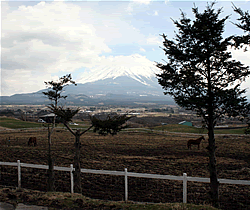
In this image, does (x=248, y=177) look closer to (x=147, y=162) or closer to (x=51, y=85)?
(x=147, y=162)

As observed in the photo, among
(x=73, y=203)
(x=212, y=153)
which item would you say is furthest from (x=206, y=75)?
(x=73, y=203)

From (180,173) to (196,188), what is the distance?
220cm

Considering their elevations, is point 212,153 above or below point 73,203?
above

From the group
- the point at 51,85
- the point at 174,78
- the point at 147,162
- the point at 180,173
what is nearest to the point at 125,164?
the point at 147,162

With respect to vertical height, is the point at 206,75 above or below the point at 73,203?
above

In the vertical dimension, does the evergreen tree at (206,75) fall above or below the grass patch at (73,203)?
above

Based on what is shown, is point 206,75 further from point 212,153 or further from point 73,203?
point 73,203

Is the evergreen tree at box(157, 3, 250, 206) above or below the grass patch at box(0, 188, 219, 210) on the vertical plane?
above

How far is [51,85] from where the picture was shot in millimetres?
19203

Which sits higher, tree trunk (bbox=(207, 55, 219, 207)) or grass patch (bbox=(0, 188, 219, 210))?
tree trunk (bbox=(207, 55, 219, 207))

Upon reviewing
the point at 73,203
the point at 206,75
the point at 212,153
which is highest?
the point at 206,75

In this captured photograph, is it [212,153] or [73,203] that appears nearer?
[73,203]

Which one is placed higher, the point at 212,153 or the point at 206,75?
the point at 206,75

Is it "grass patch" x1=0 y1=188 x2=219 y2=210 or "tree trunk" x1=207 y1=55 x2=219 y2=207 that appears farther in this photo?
"tree trunk" x1=207 y1=55 x2=219 y2=207
